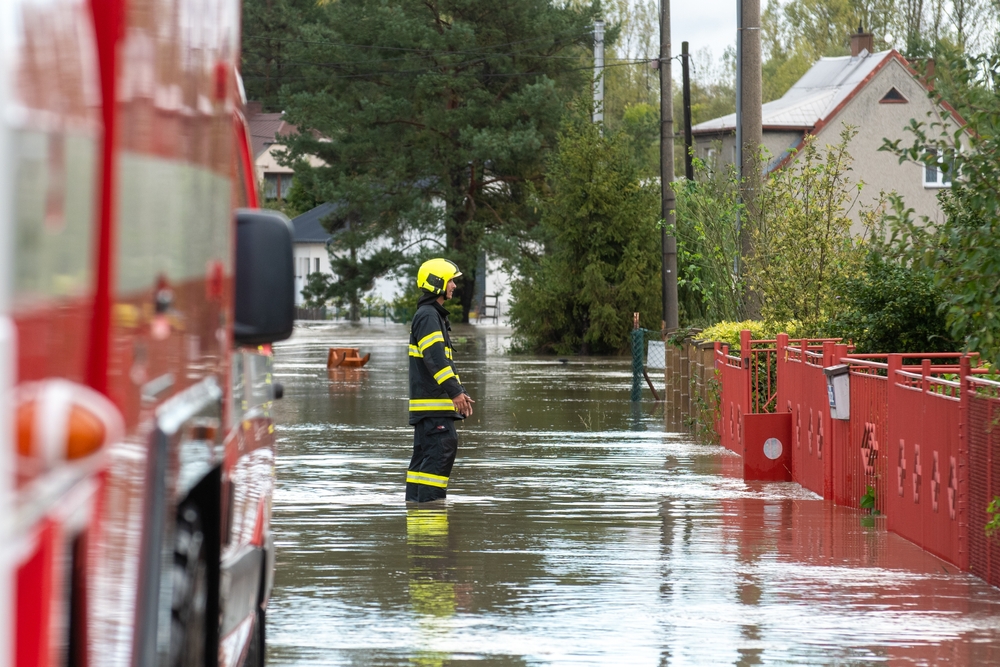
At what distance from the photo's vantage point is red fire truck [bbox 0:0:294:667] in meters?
2.09

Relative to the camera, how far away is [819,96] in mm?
50656

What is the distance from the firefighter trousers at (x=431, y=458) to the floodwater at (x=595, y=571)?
163 mm

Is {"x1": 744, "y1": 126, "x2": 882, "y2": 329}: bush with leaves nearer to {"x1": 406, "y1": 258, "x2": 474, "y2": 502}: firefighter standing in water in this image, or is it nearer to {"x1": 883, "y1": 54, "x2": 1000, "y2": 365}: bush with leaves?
{"x1": 406, "y1": 258, "x2": 474, "y2": 502}: firefighter standing in water

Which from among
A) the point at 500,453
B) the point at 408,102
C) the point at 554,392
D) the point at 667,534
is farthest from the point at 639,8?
the point at 667,534

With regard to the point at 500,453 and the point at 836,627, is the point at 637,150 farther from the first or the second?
the point at 836,627

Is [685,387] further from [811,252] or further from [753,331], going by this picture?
[811,252]

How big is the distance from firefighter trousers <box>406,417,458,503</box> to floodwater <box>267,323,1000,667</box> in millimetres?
163

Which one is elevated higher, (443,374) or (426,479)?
(443,374)

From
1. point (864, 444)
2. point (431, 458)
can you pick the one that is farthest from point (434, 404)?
point (864, 444)

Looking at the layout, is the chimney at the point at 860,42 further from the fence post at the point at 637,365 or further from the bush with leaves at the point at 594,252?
the fence post at the point at 637,365

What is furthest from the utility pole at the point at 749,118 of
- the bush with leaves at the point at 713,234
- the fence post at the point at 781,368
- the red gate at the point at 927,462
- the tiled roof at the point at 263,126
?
the tiled roof at the point at 263,126

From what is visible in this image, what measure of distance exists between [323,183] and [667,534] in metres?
46.2

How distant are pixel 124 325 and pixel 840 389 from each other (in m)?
8.63

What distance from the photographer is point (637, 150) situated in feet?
169
